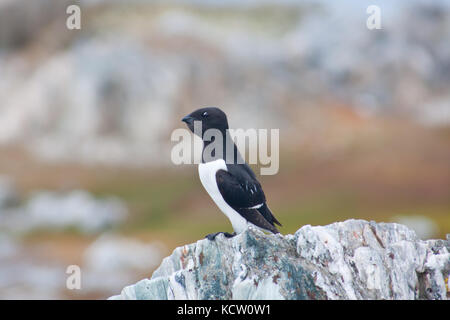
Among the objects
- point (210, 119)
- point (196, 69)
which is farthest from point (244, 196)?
point (196, 69)

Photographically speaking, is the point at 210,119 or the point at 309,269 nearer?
Answer: the point at 309,269

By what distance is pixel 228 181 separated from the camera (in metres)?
3.96

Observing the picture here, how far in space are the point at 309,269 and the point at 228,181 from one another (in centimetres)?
86

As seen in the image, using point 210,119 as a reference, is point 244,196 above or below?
below

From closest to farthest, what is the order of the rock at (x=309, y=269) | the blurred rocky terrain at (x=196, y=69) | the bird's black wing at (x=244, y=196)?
the rock at (x=309, y=269), the bird's black wing at (x=244, y=196), the blurred rocky terrain at (x=196, y=69)

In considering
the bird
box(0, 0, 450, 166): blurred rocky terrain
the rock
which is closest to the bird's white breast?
the bird

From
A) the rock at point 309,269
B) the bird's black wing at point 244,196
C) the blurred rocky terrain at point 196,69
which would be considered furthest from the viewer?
the blurred rocky terrain at point 196,69

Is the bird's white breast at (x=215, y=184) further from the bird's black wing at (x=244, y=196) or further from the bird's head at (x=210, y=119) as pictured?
the bird's head at (x=210, y=119)

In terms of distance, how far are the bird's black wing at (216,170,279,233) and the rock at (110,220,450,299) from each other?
32cm

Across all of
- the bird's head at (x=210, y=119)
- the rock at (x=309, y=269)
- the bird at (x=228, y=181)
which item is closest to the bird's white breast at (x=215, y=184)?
the bird at (x=228, y=181)

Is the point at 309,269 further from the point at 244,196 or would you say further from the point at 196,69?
the point at 196,69

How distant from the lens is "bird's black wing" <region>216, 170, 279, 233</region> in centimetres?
396

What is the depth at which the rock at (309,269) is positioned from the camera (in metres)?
3.50

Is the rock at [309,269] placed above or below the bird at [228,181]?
below
